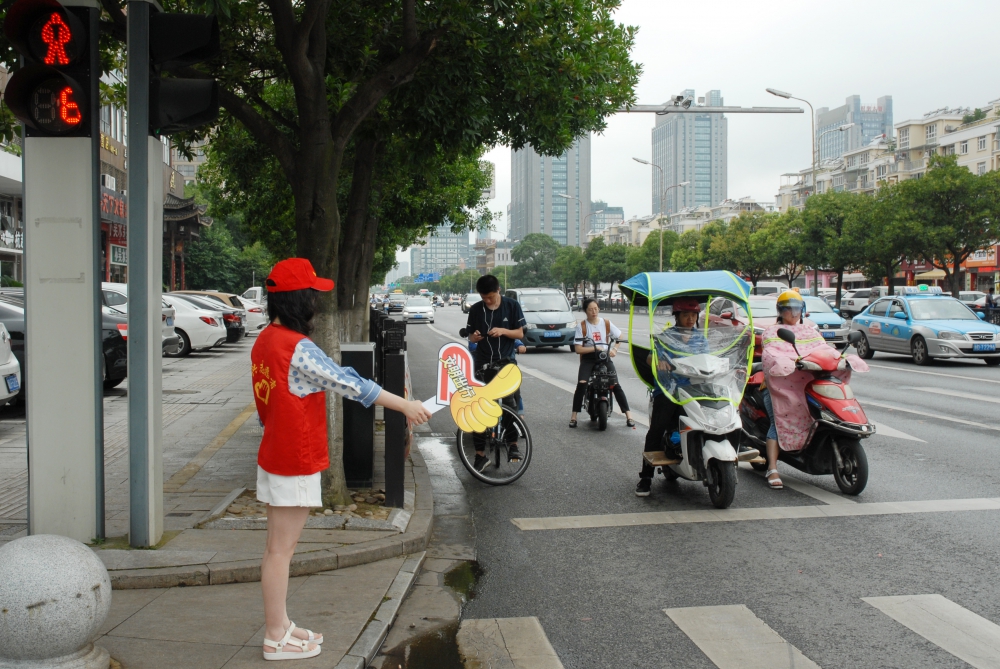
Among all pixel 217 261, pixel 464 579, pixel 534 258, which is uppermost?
pixel 534 258

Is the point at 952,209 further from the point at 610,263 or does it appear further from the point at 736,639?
the point at 610,263

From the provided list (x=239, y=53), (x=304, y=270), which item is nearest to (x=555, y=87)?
(x=239, y=53)

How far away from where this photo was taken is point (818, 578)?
5246 millimetres

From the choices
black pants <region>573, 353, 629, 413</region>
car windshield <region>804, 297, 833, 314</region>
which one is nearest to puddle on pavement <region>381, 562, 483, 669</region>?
black pants <region>573, 353, 629, 413</region>

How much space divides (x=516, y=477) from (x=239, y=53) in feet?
19.0

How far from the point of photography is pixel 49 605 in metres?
3.37

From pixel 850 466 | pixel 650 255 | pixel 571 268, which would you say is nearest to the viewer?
pixel 850 466

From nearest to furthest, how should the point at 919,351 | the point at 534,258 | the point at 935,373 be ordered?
the point at 935,373
the point at 919,351
the point at 534,258

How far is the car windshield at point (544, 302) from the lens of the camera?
984 inches

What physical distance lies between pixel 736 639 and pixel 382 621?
5.51ft

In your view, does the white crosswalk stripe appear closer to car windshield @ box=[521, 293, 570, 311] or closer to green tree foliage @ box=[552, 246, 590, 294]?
car windshield @ box=[521, 293, 570, 311]

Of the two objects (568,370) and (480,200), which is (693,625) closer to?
(568,370)

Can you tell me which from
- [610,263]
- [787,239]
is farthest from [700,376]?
[610,263]

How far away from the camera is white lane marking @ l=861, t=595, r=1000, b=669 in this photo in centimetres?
408
